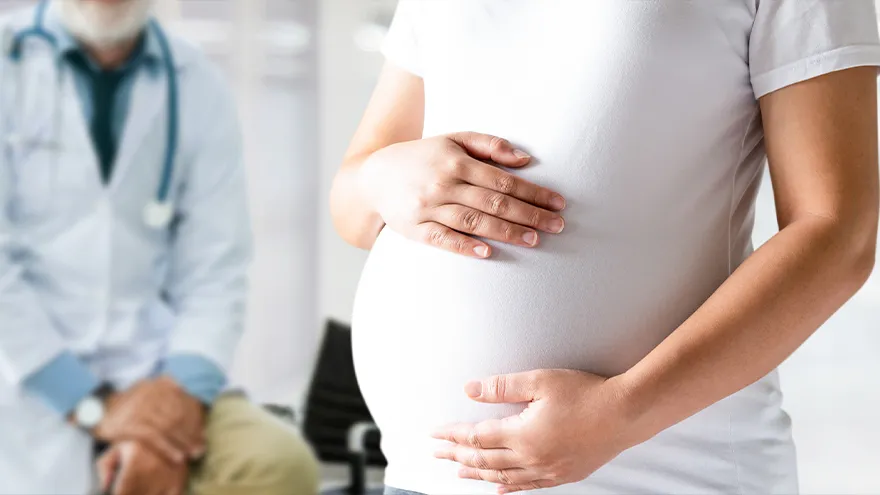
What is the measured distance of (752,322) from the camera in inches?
23.3

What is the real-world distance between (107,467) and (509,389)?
1.62 metres

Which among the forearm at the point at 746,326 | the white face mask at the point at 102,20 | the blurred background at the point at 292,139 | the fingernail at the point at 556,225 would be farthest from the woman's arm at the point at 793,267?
the blurred background at the point at 292,139

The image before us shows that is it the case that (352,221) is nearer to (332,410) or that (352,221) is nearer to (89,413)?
(89,413)

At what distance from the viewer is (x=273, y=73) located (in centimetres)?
266

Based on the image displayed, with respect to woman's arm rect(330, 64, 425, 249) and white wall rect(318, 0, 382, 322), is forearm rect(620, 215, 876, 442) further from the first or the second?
white wall rect(318, 0, 382, 322)

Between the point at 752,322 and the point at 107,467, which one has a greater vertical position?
the point at 752,322

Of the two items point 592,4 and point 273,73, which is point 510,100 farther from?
point 273,73

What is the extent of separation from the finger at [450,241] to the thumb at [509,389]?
0.10 meters

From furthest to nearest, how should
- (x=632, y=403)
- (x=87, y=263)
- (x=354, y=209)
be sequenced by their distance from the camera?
(x=87, y=263) < (x=354, y=209) < (x=632, y=403)

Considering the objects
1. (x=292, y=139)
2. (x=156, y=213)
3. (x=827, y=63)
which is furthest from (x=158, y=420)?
(x=827, y=63)

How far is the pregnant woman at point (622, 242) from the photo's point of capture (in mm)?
602

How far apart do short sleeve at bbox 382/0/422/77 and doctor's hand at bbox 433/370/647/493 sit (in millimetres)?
323

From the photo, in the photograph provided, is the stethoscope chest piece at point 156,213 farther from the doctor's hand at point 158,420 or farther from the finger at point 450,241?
the finger at point 450,241

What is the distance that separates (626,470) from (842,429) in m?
0.93
